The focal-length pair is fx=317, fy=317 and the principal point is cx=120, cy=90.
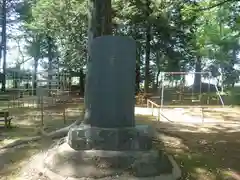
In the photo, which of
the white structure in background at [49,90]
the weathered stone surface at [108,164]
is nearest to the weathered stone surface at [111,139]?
the weathered stone surface at [108,164]

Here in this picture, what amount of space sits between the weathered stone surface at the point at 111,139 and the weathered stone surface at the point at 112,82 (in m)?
0.13

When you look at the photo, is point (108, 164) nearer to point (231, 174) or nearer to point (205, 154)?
point (231, 174)

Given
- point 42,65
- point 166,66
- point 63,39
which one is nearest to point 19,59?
point 42,65

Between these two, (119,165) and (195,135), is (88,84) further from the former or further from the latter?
(195,135)

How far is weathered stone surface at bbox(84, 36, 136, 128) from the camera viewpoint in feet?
15.3

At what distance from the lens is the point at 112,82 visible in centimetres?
466

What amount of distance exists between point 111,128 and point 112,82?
680 mm

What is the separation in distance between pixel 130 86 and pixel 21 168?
216cm

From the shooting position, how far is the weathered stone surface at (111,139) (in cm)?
459

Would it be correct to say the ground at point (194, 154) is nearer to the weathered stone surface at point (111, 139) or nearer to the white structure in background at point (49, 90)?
the weathered stone surface at point (111, 139)

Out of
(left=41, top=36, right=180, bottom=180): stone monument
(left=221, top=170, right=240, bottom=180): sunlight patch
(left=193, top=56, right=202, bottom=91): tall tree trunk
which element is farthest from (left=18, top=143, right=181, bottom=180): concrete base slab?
(left=193, top=56, right=202, bottom=91): tall tree trunk

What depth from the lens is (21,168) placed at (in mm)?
5012

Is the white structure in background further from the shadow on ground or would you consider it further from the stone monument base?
the stone monument base

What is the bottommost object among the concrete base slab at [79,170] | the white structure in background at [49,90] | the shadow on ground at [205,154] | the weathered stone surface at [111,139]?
the shadow on ground at [205,154]
